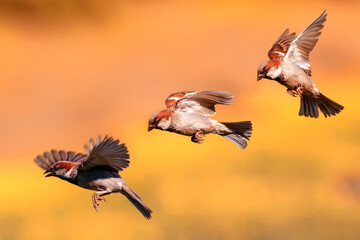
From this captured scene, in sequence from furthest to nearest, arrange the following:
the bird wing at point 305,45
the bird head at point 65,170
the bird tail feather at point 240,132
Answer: the bird wing at point 305,45, the bird tail feather at point 240,132, the bird head at point 65,170

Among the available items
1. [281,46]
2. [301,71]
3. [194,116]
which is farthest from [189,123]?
[281,46]

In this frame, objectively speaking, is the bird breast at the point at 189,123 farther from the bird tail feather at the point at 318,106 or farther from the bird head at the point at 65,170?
the bird tail feather at the point at 318,106

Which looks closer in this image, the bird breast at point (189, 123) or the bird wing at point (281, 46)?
the bird breast at point (189, 123)

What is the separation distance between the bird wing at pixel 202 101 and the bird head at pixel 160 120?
198 mm

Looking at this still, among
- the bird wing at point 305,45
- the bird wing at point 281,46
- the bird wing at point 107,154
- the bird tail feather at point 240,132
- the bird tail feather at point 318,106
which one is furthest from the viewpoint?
the bird wing at point 281,46

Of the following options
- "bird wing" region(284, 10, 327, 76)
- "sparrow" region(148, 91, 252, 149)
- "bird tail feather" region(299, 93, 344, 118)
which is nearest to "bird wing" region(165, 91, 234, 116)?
"sparrow" region(148, 91, 252, 149)

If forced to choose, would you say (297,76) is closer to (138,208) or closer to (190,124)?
(190,124)

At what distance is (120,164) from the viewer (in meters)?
6.23

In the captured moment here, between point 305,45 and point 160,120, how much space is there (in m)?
2.23

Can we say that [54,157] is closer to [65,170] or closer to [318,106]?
[65,170]

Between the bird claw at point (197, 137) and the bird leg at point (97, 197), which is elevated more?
the bird claw at point (197, 137)

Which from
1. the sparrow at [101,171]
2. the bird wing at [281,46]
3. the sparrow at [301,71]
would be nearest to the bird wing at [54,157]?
the sparrow at [101,171]

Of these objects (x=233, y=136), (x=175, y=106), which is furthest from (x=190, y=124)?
(x=233, y=136)

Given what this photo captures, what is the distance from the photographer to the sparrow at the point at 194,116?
6.41m
